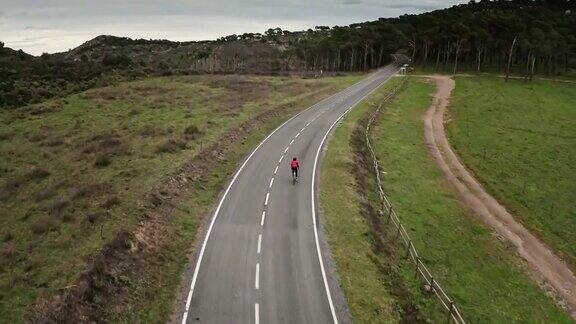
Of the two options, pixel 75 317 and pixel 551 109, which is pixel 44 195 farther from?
pixel 551 109

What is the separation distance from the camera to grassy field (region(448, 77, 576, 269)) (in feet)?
138

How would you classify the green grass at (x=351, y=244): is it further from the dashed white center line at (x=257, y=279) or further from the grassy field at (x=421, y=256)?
the dashed white center line at (x=257, y=279)

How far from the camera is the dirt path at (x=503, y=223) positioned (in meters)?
32.8

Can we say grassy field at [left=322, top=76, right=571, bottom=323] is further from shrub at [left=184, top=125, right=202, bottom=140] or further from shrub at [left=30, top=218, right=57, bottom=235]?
shrub at [left=30, top=218, right=57, bottom=235]

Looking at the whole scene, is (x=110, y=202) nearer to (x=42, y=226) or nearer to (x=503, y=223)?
(x=42, y=226)

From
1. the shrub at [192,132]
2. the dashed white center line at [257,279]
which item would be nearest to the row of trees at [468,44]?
the shrub at [192,132]

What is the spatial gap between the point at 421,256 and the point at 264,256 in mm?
11833

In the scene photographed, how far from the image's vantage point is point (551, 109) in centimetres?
7838

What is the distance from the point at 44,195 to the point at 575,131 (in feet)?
212

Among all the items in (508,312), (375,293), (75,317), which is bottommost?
(508,312)

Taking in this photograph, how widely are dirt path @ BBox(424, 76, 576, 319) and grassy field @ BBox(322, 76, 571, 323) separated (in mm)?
1113

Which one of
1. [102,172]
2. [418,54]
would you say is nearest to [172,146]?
[102,172]

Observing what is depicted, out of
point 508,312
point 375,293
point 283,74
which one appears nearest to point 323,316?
point 375,293

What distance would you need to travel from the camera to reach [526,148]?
5891 cm
